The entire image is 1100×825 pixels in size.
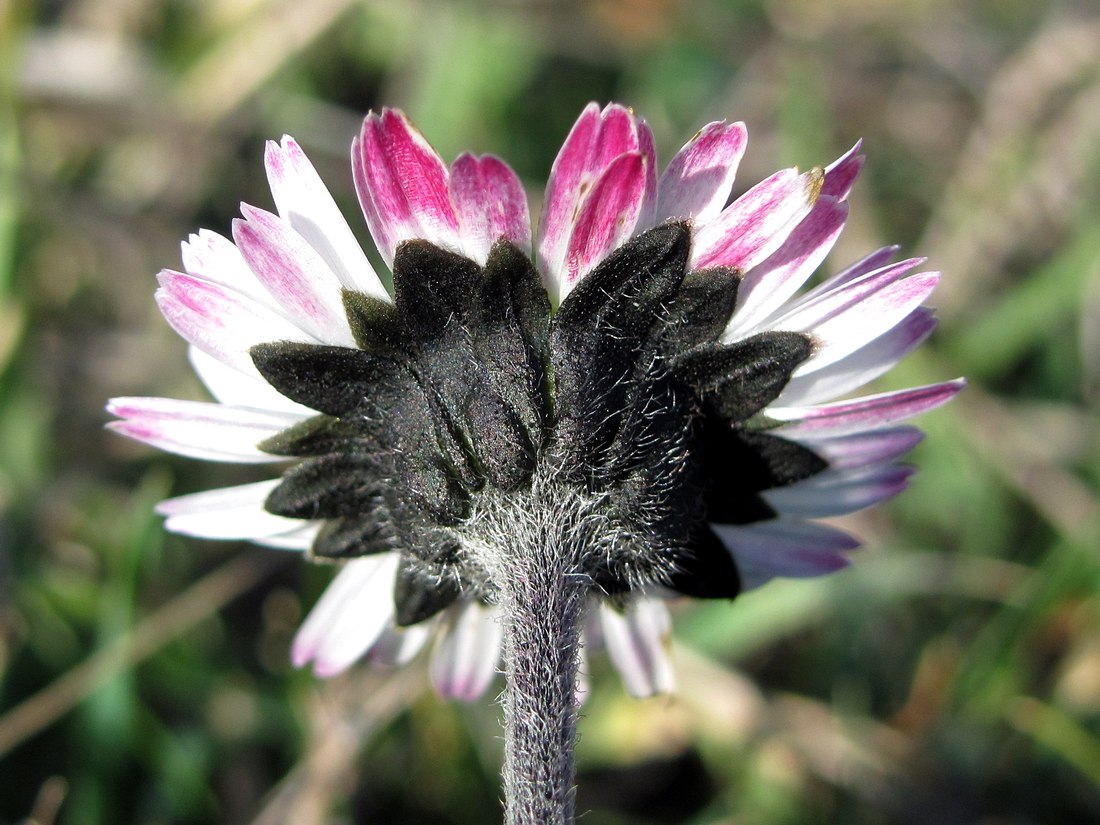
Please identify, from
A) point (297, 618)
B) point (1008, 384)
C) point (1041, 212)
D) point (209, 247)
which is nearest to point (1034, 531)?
point (1008, 384)

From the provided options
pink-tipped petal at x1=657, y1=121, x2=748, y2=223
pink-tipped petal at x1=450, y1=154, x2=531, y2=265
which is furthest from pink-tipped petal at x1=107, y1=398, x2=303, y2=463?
pink-tipped petal at x1=657, y1=121, x2=748, y2=223

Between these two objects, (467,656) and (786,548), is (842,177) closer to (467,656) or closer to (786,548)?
(786,548)

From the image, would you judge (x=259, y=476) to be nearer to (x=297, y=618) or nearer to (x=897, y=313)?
(x=297, y=618)

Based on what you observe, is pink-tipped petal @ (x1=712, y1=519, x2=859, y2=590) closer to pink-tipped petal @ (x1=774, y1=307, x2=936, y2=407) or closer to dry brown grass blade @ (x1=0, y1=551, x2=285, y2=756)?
pink-tipped petal @ (x1=774, y1=307, x2=936, y2=407)

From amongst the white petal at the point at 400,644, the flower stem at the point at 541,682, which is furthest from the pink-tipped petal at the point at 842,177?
the white petal at the point at 400,644

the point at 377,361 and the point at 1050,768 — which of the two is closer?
the point at 377,361

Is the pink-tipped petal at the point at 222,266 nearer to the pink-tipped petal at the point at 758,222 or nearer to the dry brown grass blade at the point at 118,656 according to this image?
the pink-tipped petal at the point at 758,222
